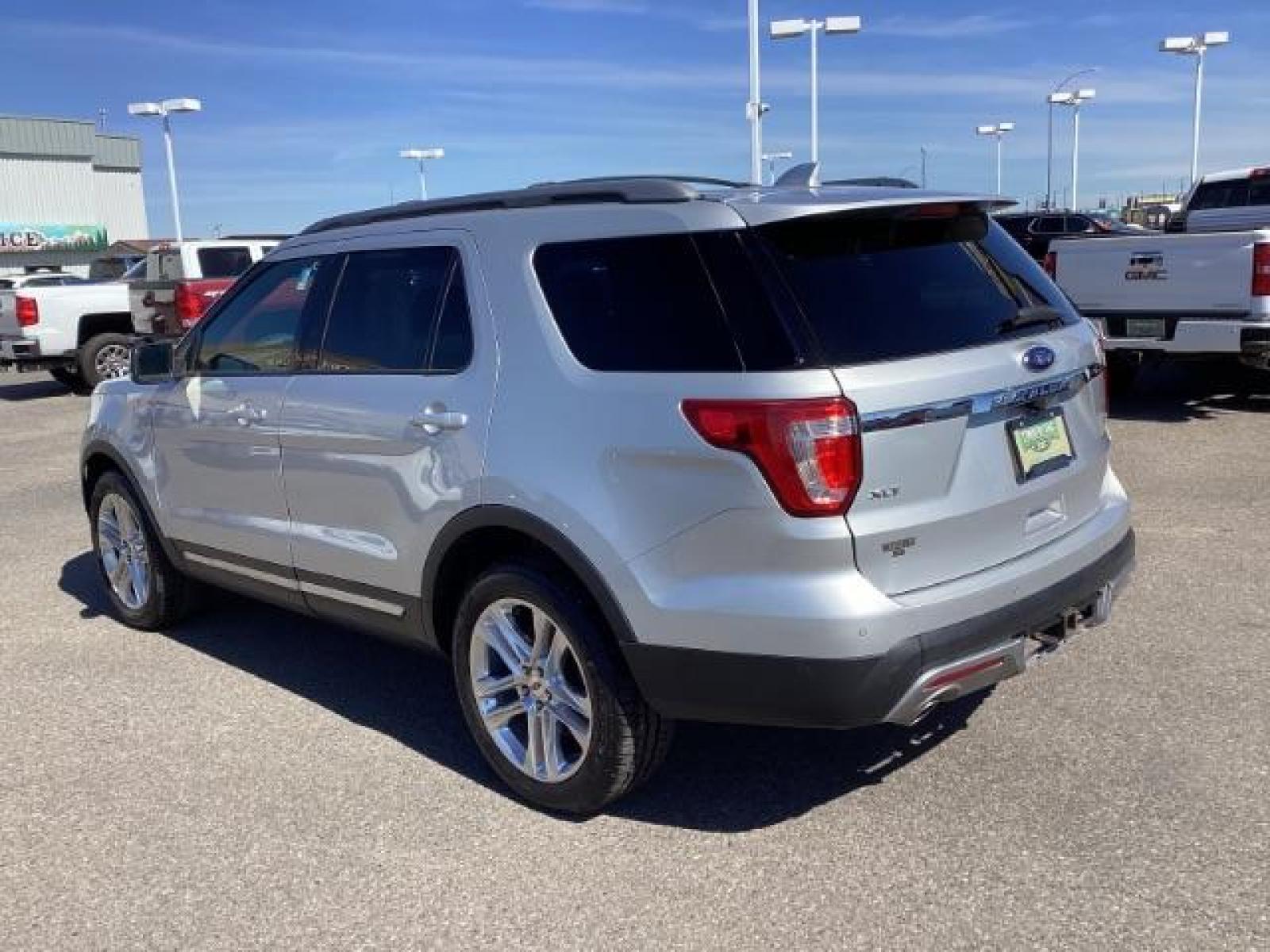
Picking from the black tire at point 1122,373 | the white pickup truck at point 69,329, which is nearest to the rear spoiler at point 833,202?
the black tire at point 1122,373

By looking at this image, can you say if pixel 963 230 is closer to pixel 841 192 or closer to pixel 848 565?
pixel 841 192

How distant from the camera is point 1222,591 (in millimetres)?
5250

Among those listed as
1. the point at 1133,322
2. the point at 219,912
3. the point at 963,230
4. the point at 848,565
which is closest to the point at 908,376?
the point at 848,565

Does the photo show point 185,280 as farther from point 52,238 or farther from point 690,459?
point 52,238

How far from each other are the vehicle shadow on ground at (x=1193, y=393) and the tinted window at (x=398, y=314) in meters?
7.77

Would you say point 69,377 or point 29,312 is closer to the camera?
point 29,312

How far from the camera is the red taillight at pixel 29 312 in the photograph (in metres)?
15.3

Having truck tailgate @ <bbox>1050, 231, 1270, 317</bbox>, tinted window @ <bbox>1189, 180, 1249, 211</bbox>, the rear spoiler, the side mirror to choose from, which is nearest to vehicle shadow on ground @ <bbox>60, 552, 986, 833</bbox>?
the side mirror

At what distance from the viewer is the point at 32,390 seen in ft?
58.9

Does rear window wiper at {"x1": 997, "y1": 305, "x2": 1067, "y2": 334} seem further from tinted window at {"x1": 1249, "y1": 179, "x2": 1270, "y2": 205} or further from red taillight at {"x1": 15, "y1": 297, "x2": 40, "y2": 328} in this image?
red taillight at {"x1": 15, "y1": 297, "x2": 40, "y2": 328}

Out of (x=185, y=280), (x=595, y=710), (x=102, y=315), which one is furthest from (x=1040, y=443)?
(x=102, y=315)

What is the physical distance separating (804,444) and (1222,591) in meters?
3.35

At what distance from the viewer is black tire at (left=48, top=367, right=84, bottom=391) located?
638 inches

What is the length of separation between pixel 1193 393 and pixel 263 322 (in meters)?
9.50
